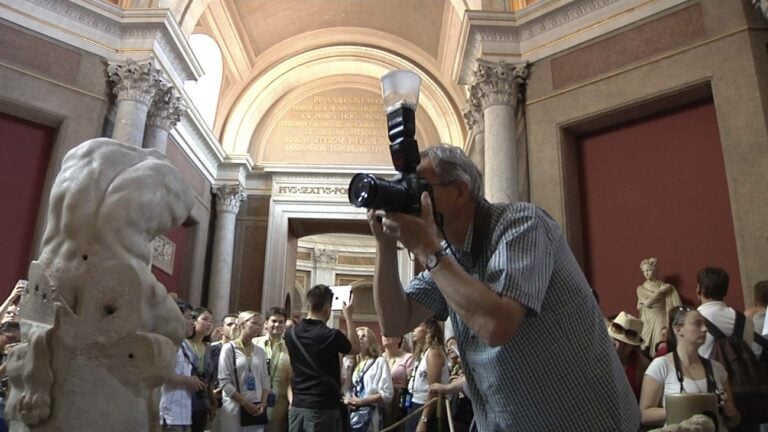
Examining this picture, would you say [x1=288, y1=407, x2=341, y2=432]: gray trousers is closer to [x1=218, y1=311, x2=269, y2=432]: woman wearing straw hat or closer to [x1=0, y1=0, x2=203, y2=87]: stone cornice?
[x1=218, y1=311, x2=269, y2=432]: woman wearing straw hat

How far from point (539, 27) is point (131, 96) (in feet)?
19.0

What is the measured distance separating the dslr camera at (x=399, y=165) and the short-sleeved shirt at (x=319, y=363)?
8.42 ft

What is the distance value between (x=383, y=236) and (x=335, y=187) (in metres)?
12.5

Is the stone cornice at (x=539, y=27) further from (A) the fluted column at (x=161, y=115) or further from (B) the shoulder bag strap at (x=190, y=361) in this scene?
(B) the shoulder bag strap at (x=190, y=361)

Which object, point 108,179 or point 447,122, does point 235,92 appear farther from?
point 108,179

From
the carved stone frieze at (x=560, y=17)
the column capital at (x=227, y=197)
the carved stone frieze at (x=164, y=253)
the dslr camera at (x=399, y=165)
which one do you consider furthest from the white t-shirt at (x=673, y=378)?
the column capital at (x=227, y=197)

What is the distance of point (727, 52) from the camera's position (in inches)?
250

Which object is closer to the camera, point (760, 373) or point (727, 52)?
point (760, 373)

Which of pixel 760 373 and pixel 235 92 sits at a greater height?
pixel 235 92

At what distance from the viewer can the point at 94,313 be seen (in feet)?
6.74

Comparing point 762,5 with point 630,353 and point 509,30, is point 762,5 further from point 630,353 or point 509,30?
point 630,353

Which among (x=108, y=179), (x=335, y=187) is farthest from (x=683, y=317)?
(x=335, y=187)

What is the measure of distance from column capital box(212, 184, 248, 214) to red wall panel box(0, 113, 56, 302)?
528 centimetres

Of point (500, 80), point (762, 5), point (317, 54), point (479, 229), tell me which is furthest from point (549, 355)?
point (317, 54)
